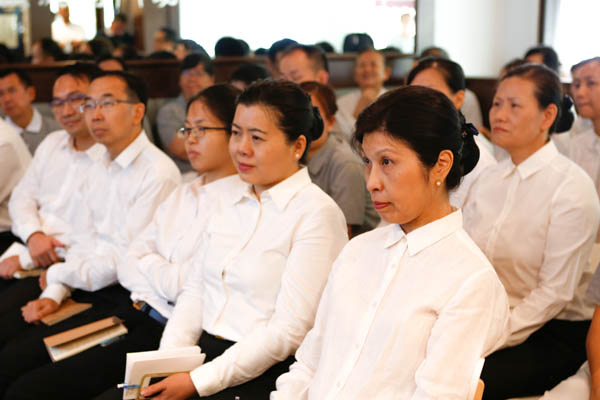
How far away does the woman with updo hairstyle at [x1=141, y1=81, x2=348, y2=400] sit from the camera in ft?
5.86

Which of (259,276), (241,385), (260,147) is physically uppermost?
(260,147)

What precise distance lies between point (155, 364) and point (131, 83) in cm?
150

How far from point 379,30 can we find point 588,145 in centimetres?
570

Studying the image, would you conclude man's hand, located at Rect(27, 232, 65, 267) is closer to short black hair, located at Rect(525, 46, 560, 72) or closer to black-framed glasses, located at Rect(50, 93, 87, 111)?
black-framed glasses, located at Rect(50, 93, 87, 111)

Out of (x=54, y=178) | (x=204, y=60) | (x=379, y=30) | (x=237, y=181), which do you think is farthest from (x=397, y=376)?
(x=379, y=30)

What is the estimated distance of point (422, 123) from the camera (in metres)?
1.36

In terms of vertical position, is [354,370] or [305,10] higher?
[305,10]

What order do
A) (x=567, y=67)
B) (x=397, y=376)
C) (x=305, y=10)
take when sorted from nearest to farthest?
1. (x=397, y=376)
2. (x=567, y=67)
3. (x=305, y=10)

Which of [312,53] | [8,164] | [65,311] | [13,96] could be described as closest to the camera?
[65,311]

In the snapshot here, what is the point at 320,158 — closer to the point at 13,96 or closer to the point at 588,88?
the point at 588,88

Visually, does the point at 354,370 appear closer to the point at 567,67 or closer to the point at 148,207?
the point at 148,207

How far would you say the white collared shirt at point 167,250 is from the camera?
231cm

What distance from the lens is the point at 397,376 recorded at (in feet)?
4.46

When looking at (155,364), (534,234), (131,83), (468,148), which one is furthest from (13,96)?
(468,148)
